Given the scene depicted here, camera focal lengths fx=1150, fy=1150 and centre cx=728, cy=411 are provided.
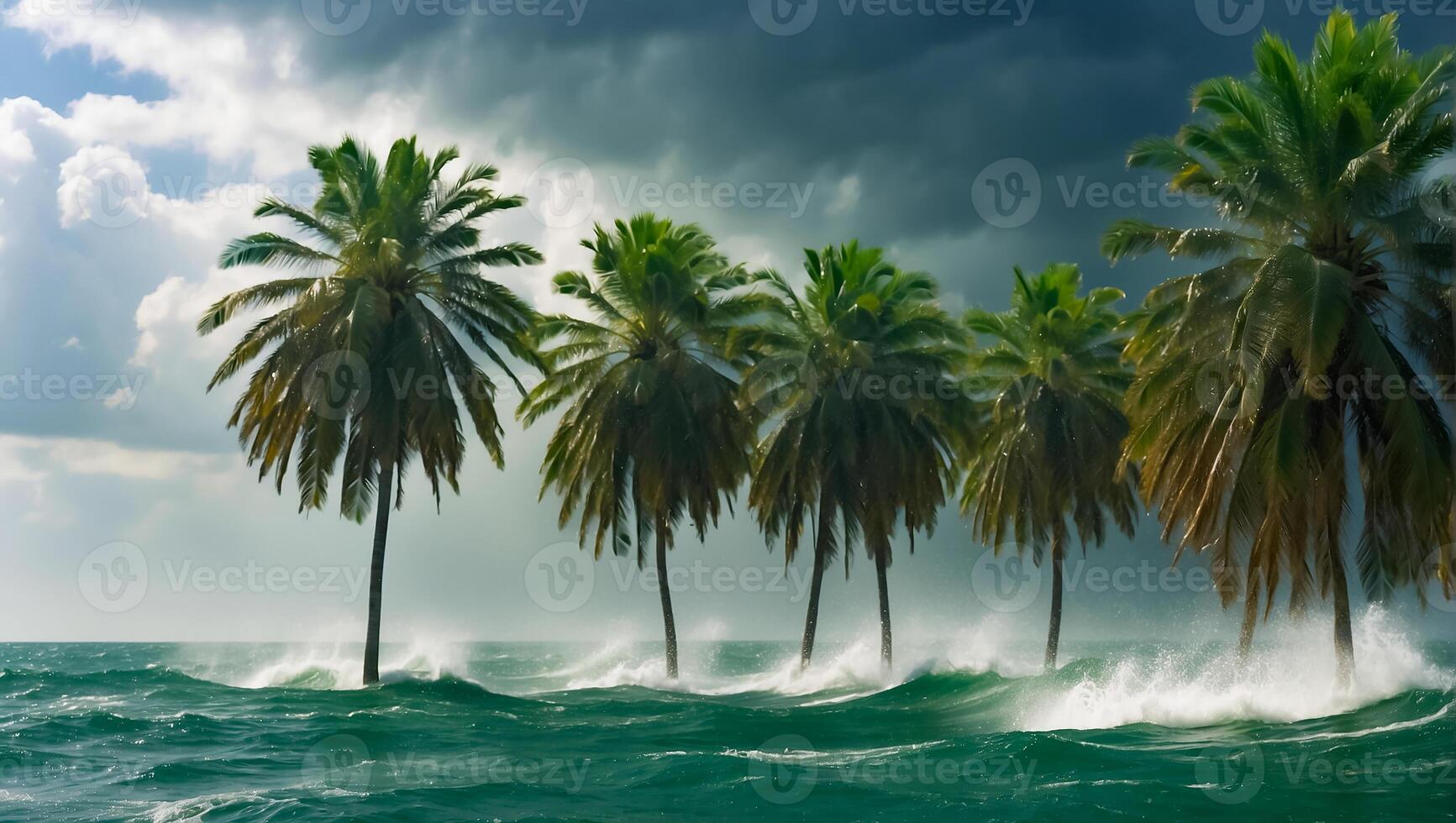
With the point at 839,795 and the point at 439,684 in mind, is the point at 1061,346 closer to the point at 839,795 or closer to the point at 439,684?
the point at 439,684

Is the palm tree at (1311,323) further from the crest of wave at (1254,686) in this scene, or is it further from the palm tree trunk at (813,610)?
the palm tree trunk at (813,610)

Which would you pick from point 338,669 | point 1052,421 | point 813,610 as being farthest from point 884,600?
point 338,669

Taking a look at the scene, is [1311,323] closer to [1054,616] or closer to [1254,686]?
[1254,686]

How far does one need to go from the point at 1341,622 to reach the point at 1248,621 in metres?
2.29

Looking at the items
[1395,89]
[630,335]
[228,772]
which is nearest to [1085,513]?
[630,335]

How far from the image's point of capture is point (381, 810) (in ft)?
40.7

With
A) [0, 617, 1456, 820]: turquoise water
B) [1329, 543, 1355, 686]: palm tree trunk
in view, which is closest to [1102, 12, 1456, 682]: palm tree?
[1329, 543, 1355, 686]: palm tree trunk

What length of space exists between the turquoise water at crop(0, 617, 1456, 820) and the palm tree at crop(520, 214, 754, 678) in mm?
8003

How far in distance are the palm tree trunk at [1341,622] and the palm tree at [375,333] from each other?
67.6ft

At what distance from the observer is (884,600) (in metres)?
39.0

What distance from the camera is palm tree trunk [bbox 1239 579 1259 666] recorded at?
18.9m

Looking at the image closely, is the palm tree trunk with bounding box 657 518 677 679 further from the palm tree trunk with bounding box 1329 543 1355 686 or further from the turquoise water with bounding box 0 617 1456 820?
the palm tree trunk with bounding box 1329 543 1355 686

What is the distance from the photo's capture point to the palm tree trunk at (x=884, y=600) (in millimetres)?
38062

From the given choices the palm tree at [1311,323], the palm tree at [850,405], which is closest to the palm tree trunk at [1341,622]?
the palm tree at [1311,323]
